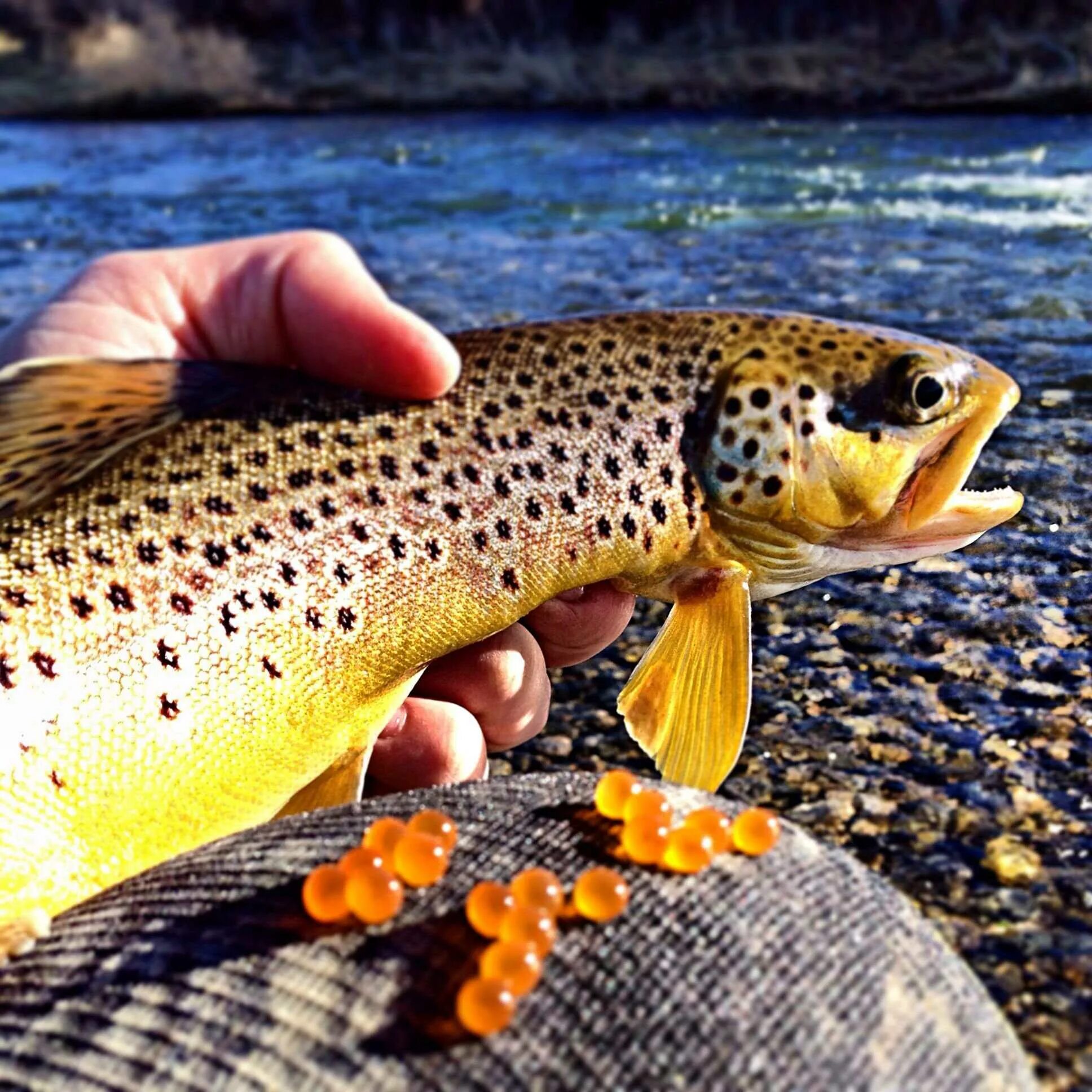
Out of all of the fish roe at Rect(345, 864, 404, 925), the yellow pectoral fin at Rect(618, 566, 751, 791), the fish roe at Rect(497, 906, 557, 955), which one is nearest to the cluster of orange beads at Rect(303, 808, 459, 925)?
the fish roe at Rect(345, 864, 404, 925)

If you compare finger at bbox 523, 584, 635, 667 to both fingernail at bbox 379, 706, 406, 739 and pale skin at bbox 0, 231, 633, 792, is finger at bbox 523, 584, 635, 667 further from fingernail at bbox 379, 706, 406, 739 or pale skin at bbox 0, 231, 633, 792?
fingernail at bbox 379, 706, 406, 739

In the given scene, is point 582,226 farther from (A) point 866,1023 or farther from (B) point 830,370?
(A) point 866,1023

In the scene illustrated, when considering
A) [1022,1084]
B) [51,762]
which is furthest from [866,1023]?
[51,762]

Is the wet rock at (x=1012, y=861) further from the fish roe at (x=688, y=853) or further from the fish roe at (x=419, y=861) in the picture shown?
the fish roe at (x=419, y=861)

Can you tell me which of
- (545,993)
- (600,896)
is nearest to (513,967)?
(545,993)

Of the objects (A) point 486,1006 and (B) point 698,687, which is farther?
(B) point 698,687

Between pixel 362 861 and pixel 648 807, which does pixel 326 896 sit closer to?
pixel 362 861
